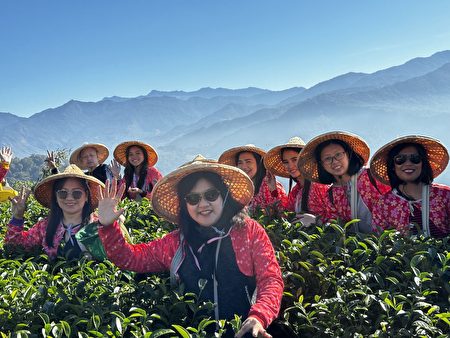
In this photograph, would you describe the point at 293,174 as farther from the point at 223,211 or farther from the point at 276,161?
the point at 223,211

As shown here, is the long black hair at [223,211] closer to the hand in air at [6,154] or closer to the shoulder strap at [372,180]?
the shoulder strap at [372,180]

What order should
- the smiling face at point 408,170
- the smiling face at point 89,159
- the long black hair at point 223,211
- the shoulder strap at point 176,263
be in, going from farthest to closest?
the smiling face at point 89,159, the smiling face at point 408,170, the long black hair at point 223,211, the shoulder strap at point 176,263

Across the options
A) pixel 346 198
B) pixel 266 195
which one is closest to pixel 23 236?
pixel 266 195

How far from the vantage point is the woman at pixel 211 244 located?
3111mm

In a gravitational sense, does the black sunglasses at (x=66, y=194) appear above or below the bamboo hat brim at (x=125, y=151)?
below

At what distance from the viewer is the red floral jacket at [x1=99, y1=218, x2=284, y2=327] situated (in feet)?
9.53

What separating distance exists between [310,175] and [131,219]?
2.63 meters

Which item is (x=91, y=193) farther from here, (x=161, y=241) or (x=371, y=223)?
(x=371, y=223)

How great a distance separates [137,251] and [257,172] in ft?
12.5

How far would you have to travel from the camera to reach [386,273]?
321cm

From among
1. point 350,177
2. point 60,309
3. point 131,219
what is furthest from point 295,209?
point 60,309

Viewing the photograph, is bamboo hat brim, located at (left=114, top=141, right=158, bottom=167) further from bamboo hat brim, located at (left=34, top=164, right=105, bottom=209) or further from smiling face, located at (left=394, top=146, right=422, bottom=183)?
smiling face, located at (left=394, top=146, right=422, bottom=183)

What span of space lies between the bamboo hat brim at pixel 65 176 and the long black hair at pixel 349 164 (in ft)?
8.97

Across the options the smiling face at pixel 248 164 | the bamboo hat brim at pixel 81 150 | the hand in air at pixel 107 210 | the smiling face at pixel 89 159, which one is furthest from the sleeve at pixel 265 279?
the bamboo hat brim at pixel 81 150
